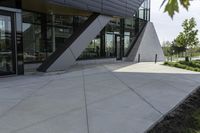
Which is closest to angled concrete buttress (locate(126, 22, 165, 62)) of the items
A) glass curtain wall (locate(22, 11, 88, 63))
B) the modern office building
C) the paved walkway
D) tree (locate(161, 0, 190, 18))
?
the modern office building

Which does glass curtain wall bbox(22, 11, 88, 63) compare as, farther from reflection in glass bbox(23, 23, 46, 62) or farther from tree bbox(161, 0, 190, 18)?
tree bbox(161, 0, 190, 18)

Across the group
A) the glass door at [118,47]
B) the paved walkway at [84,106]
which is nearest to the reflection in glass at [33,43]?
the paved walkway at [84,106]

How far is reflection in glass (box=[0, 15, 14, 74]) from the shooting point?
11.1 meters

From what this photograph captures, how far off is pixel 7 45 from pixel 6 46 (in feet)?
0.26

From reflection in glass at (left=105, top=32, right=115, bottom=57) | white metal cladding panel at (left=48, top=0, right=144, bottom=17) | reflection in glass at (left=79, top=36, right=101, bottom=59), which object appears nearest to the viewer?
white metal cladding panel at (left=48, top=0, right=144, bottom=17)

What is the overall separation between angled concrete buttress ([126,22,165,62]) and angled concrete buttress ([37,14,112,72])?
1022 centimetres

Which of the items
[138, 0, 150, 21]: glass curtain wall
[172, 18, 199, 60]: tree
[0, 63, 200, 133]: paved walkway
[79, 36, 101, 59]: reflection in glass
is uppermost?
[138, 0, 150, 21]: glass curtain wall

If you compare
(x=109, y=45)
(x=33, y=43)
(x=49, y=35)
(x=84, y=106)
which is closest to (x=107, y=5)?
(x=49, y=35)

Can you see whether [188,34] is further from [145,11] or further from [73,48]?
[73,48]

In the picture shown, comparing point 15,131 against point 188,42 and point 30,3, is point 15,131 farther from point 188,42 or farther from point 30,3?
point 188,42

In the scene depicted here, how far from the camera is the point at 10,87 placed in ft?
28.8

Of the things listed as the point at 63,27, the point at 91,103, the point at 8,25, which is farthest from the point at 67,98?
the point at 63,27

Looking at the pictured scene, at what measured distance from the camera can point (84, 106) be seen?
246 inches

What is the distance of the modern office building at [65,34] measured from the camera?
11.6 metres
